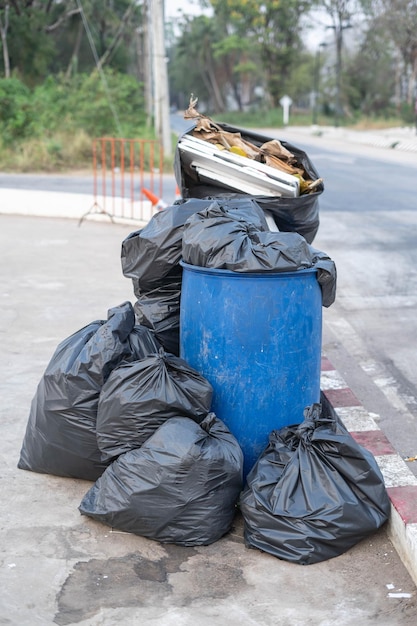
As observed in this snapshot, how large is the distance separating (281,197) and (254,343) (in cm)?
116

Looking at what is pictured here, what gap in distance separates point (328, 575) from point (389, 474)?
25.5 inches

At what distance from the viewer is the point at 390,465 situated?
3764mm

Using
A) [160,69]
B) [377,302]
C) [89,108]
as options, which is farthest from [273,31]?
[377,302]

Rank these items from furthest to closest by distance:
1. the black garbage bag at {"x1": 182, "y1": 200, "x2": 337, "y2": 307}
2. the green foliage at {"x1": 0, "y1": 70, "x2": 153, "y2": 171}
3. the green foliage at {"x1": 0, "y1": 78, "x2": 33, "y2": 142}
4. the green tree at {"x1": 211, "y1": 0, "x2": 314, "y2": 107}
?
1. the green tree at {"x1": 211, "y1": 0, "x2": 314, "y2": 107}
2. the green foliage at {"x1": 0, "y1": 78, "x2": 33, "y2": 142}
3. the green foliage at {"x1": 0, "y1": 70, "x2": 153, "y2": 171}
4. the black garbage bag at {"x1": 182, "y1": 200, "x2": 337, "y2": 307}

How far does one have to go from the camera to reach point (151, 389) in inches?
138

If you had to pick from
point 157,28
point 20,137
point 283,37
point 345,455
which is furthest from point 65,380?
point 283,37

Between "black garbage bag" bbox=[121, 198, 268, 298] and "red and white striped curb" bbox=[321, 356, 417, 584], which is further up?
"black garbage bag" bbox=[121, 198, 268, 298]

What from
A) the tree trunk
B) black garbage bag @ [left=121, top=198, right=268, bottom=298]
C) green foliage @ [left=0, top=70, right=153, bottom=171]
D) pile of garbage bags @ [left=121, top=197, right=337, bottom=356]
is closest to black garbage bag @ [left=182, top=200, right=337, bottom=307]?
pile of garbage bags @ [left=121, top=197, right=337, bottom=356]

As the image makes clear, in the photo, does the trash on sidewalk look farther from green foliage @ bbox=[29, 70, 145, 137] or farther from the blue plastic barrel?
green foliage @ bbox=[29, 70, 145, 137]

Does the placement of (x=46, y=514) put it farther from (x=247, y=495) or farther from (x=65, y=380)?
(x=247, y=495)

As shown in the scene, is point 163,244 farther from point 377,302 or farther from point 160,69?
point 160,69

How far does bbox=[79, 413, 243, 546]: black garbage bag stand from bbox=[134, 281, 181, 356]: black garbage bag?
821 mm

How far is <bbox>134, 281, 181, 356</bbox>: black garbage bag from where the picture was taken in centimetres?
419

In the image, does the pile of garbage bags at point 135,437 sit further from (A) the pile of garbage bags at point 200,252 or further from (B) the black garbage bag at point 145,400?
(A) the pile of garbage bags at point 200,252
